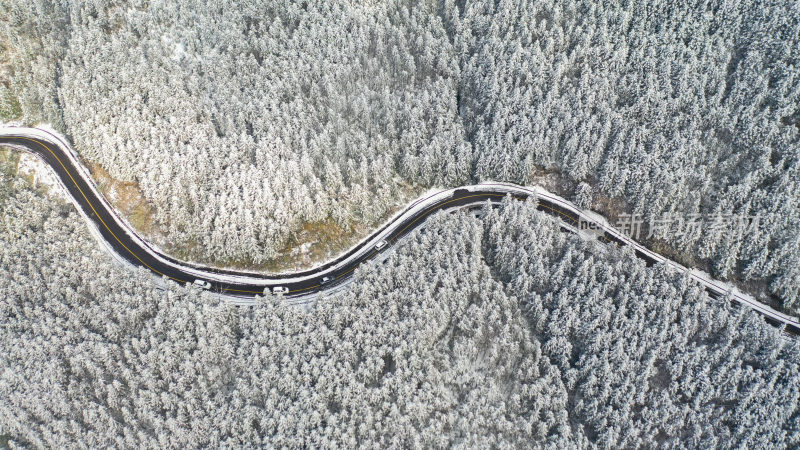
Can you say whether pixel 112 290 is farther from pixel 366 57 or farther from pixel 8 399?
pixel 366 57

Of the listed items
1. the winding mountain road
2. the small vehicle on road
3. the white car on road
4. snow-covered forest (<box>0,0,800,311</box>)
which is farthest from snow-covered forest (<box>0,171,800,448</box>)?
snow-covered forest (<box>0,0,800,311</box>)

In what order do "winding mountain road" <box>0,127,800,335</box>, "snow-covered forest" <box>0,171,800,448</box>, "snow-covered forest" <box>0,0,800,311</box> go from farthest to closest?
"snow-covered forest" <box>0,0,800,311</box>, "winding mountain road" <box>0,127,800,335</box>, "snow-covered forest" <box>0,171,800,448</box>

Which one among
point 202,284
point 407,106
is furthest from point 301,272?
point 407,106

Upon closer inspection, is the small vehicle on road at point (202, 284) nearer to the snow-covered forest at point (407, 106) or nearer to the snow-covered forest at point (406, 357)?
the snow-covered forest at point (406, 357)

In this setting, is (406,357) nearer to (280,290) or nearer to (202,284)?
(280,290)

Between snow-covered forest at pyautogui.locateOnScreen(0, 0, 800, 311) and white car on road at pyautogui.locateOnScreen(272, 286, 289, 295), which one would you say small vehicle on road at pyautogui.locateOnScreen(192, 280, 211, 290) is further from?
white car on road at pyautogui.locateOnScreen(272, 286, 289, 295)

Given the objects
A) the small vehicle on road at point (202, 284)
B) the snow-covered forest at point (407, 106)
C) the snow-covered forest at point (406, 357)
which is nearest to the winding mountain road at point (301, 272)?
the small vehicle on road at point (202, 284)
